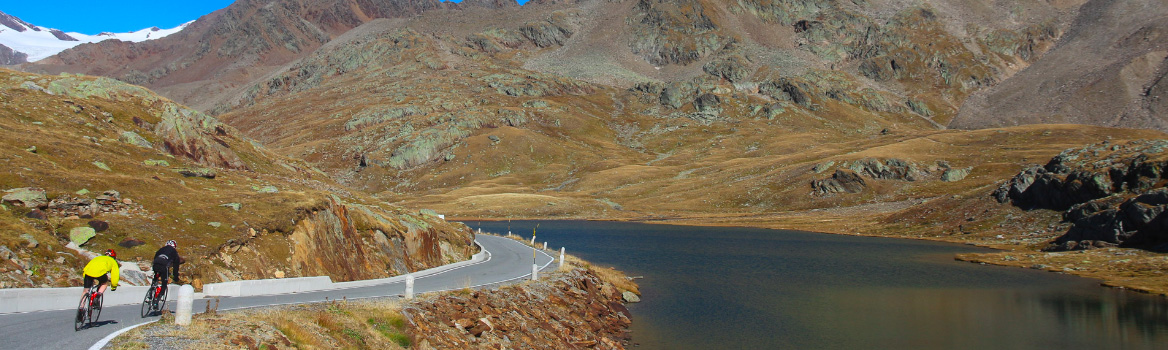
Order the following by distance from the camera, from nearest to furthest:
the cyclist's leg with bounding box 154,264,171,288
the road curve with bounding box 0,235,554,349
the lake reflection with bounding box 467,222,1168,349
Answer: the road curve with bounding box 0,235,554,349, the cyclist's leg with bounding box 154,264,171,288, the lake reflection with bounding box 467,222,1168,349

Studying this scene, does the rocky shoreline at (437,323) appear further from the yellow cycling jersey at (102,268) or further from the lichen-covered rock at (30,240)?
the lichen-covered rock at (30,240)

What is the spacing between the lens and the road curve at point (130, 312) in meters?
12.7

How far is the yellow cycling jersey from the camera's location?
15.8m

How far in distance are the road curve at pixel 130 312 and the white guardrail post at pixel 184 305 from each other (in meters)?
1.30

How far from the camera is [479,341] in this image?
23.1 metres

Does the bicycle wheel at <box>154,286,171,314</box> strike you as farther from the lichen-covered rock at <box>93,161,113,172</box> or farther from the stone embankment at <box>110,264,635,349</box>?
the lichen-covered rock at <box>93,161,113,172</box>

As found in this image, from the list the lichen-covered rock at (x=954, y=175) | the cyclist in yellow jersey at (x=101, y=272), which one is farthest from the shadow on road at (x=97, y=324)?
the lichen-covered rock at (x=954, y=175)

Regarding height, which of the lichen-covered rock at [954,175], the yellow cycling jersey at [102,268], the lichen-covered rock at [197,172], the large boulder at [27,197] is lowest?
the yellow cycling jersey at [102,268]

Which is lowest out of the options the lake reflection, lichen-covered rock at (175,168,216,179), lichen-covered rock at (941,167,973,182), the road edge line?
the lake reflection

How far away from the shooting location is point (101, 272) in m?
15.9

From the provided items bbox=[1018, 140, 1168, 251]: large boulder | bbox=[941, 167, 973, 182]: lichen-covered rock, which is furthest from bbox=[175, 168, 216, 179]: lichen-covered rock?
bbox=[941, 167, 973, 182]: lichen-covered rock

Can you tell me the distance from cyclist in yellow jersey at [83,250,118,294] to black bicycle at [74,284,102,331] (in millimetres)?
159

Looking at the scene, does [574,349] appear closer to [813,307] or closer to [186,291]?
[186,291]

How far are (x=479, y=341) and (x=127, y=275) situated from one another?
39.9 feet
